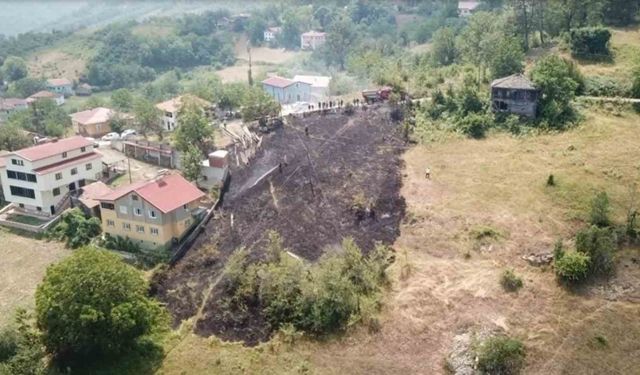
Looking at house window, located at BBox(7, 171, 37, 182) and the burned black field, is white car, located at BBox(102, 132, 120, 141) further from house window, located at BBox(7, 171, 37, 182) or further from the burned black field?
the burned black field

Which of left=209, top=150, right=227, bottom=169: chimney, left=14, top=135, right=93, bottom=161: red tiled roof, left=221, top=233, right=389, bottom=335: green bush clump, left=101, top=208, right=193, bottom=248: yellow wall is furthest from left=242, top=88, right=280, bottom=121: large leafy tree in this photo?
left=221, top=233, right=389, bottom=335: green bush clump

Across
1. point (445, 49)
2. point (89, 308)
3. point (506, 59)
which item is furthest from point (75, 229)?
point (445, 49)

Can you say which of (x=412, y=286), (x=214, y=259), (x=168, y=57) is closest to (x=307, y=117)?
(x=214, y=259)

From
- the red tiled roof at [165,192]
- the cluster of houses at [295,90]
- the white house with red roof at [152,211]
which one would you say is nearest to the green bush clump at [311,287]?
the white house with red roof at [152,211]

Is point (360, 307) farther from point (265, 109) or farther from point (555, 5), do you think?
point (555, 5)

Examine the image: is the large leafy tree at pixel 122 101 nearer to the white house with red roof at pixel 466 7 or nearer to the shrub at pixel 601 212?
the shrub at pixel 601 212
